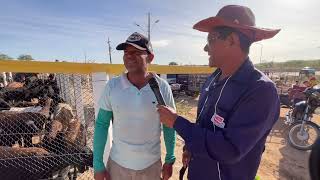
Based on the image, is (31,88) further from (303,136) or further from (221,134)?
(221,134)

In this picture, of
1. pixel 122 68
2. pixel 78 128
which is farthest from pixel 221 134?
A: pixel 78 128

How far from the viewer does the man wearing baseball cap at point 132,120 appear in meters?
2.27

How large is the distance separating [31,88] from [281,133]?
7059 millimetres

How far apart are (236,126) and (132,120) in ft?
3.19

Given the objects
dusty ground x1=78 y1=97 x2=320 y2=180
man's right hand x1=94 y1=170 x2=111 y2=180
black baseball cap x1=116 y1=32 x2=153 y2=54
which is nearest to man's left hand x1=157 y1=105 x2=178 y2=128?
black baseball cap x1=116 y1=32 x2=153 y2=54

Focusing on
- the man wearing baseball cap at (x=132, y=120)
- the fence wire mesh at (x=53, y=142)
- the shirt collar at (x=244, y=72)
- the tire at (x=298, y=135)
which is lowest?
the tire at (x=298, y=135)

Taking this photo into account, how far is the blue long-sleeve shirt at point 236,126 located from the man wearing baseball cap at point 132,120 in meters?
0.61

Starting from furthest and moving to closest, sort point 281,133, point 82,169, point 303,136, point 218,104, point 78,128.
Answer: point 281,133
point 303,136
point 78,128
point 82,169
point 218,104

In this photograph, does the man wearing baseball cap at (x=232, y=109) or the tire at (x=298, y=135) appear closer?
the man wearing baseball cap at (x=232, y=109)

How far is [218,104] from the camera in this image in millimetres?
1689

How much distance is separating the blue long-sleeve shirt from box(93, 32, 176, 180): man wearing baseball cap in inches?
24.0

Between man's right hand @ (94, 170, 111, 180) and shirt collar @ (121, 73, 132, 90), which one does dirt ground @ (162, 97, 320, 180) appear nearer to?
man's right hand @ (94, 170, 111, 180)

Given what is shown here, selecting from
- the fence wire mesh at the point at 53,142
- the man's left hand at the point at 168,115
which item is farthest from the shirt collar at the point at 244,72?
the fence wire mesh at the point at 53,142

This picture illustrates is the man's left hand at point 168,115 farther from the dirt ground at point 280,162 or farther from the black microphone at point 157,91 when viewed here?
the dirt ground at point 280,162
